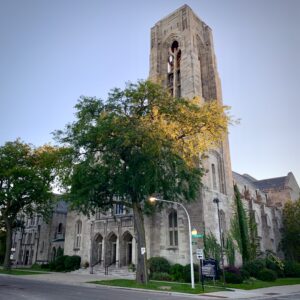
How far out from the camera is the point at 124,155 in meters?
23.5

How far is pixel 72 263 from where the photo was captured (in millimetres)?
36000

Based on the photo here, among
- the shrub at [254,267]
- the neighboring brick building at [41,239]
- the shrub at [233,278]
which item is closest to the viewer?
the shrub at [233,278]

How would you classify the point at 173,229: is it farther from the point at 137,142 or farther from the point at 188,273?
the point at 137,142

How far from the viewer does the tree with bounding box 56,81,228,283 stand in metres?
22.0

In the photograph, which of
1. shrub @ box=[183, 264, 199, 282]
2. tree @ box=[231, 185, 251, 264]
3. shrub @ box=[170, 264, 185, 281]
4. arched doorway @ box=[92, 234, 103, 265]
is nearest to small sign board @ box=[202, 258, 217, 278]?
Result: shrub @ box=[183, 264, 199, 282]

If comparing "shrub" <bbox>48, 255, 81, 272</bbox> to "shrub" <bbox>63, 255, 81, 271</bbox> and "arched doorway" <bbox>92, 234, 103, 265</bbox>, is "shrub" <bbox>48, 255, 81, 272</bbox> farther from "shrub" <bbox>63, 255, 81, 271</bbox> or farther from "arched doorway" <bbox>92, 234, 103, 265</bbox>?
"arched doorway" <bbox>92, 234, 103, 265</bbox>

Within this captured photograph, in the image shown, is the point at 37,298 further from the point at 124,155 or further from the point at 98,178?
the point at 124,155

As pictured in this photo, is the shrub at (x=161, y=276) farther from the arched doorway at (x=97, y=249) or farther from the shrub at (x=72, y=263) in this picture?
the shrub at (x=72, y=263)

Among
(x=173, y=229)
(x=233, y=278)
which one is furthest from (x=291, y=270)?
(x=173, y=229)

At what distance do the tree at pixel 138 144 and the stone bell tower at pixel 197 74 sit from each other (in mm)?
4769

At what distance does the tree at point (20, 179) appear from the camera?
Answer: 35438 millimetres

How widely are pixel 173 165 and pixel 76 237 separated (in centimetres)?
2344

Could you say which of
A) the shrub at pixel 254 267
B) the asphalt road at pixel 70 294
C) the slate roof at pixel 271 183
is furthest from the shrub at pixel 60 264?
the slate roof at pixel 271 183

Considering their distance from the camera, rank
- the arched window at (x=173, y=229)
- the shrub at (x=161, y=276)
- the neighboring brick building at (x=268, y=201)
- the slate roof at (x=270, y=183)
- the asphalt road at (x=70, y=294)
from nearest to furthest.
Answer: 1. the asphalt road at (x=70, y=294)
2. the shrub at (x=161, y=276)
3. the arched window at (x=173, y=229)
4. the neighboring brick building at (x=268, y=201)
5. the slate roof at (x=270, y=183)
